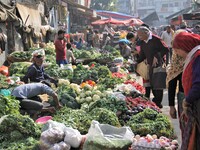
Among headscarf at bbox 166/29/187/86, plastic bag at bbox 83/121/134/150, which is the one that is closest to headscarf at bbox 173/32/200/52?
headscarf at bbox 166/29/187/86

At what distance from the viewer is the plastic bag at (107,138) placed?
4656 mm

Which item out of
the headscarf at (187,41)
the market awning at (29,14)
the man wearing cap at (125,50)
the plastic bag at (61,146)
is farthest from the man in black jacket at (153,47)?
the market awning at (29,14)

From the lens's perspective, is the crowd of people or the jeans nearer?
the crowd of people

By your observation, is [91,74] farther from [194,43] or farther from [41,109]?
[194,43]

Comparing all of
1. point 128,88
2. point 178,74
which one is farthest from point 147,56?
point 178,74

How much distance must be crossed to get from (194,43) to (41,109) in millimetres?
3449

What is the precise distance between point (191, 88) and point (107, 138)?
57.3 inches

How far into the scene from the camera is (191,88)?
147 inches

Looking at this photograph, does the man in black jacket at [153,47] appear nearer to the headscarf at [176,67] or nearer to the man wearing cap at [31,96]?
the man wearing cap at [31,96]

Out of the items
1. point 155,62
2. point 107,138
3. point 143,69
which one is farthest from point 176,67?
point 143,69

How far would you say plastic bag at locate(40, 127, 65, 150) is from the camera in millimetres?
4708

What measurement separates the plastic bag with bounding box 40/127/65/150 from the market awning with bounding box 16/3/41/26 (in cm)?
1115

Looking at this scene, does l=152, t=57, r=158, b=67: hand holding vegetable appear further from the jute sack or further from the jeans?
the jeans

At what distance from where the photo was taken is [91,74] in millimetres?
10078
